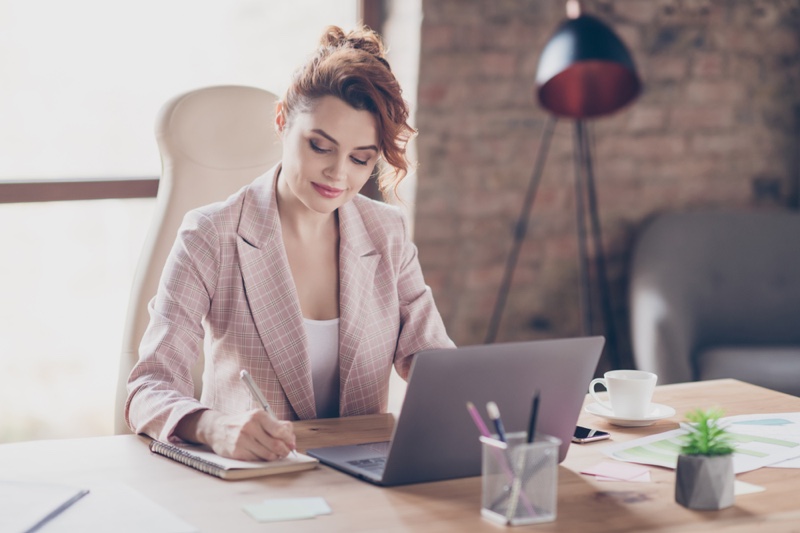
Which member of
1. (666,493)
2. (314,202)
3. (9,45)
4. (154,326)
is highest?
(9,45)

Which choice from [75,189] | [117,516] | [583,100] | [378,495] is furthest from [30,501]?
[583,100]

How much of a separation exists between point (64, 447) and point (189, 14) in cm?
194

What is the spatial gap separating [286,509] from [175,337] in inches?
20.2

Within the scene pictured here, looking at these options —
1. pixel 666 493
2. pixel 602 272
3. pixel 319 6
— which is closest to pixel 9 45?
pixel 319 6

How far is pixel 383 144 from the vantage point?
6.15ft

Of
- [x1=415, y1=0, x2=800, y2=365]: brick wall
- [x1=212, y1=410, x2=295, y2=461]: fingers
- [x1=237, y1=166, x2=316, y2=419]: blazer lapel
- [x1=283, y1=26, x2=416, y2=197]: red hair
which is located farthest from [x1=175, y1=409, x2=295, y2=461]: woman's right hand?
[x1=415, y1=0, x2=800, y2=365]: brick wall

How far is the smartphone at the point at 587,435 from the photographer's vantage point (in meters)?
1.54

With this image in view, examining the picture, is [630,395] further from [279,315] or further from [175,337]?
[175,337]

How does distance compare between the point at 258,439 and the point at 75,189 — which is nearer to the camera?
the point at 258,439

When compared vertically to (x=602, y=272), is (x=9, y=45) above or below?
above

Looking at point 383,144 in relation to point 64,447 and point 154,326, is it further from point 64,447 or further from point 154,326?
point 64,447

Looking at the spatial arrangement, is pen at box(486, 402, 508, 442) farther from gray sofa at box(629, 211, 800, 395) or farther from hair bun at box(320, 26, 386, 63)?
gray sofa at box(629, 211, 800, 395)

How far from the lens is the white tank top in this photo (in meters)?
1.88

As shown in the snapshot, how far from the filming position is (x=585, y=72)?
323 centimetres
